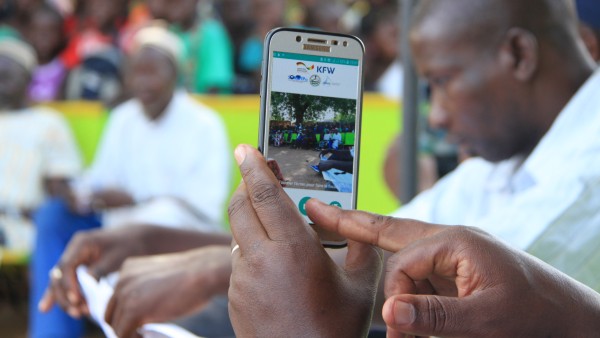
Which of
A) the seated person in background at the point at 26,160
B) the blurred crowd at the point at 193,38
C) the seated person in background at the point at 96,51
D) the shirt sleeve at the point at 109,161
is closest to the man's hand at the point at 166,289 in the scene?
the shirt sleeve at the point at 109,161

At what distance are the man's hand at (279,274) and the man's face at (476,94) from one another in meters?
1.06

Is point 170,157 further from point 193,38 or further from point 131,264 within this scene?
point 131,264

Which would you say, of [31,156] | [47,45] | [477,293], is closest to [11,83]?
[31,156]

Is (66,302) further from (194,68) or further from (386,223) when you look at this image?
(194,68)

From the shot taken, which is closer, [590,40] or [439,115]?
[439,115]

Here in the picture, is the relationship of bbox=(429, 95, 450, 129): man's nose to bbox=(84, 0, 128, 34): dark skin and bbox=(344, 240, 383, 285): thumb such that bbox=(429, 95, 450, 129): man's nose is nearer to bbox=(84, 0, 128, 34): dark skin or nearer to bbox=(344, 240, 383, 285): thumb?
bbox=(344, 240, 383, 285): thumb

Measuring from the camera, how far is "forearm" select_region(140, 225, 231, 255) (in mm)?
1828

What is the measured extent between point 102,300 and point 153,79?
2973mm

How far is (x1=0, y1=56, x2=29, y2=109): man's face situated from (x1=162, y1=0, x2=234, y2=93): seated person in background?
90 cm

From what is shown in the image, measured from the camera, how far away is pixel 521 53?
6.12 ft

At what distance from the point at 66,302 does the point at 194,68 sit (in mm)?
3719

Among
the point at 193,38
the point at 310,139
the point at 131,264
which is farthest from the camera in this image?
the point at 193,38

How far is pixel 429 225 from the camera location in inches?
35.5

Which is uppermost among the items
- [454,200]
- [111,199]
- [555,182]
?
[555,182]
